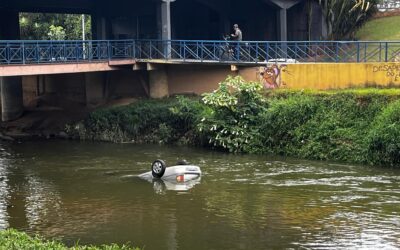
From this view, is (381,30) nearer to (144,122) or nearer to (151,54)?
(151,54)

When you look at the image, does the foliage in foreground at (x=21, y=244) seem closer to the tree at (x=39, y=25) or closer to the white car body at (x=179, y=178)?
the white car body at (x=179, y=178)

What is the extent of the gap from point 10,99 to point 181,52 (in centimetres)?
1050

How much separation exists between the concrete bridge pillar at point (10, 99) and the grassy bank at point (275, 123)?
6790mm

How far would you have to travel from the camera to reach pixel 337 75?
28.8 metres

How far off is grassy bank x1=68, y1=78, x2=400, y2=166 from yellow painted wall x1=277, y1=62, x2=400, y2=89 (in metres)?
1.20

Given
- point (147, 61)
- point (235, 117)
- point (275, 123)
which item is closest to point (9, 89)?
point (147, 61)

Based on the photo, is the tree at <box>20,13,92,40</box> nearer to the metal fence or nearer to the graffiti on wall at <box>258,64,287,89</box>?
the metal fence

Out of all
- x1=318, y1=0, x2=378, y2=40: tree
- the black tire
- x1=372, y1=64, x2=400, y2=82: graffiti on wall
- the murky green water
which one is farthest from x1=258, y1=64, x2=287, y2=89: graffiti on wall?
the black tire

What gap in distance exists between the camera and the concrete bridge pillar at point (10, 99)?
36.4 meters

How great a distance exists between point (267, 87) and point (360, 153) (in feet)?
24.9

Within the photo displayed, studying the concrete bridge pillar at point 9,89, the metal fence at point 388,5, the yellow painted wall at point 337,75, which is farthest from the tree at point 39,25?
the yellow painted wall at point 337,75

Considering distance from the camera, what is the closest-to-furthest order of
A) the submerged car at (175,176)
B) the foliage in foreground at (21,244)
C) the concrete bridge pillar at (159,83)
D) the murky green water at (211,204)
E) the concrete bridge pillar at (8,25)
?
1. the foliage in foreground at (21,244)
2. the murky green water at (211,204)
3. the submerged car at (175,176)
4. the concrete bridge pillar at (159,83)
5. the concrete bridge pillar at (8,25)

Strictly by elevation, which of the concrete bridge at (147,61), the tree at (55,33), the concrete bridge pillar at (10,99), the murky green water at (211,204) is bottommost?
the murky green water at (211,204)

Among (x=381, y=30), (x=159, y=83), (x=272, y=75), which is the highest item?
(x=381, y=30)
